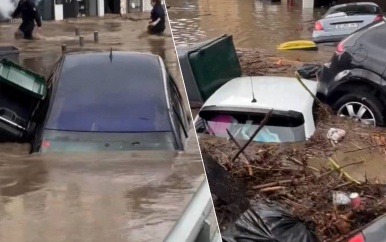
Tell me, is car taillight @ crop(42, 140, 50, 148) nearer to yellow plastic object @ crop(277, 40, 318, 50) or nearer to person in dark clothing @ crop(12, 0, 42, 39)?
person in dark clothing @ crop(12, 0, 42, 39)

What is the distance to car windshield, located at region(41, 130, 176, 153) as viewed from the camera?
68 centimetres

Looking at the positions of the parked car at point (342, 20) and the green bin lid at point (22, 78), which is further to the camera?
the green bin lid at point (22, 78)

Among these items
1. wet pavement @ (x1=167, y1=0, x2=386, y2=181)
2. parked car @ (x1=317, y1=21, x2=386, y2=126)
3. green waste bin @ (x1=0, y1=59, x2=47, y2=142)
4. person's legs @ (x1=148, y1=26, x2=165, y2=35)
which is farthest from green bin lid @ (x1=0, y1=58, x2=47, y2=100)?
parked car @ (x1=317, y1=21, x2=386, y2=126)

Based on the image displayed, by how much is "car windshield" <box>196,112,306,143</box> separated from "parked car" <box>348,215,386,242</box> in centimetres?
10

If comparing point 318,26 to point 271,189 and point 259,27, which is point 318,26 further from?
point 271,189

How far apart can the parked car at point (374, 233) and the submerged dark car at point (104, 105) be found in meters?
0.26

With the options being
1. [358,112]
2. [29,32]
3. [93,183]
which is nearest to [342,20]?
[358,112]

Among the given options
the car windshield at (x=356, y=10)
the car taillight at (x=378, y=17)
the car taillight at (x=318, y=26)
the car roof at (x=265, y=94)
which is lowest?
the car roof at (x=265, y=94)

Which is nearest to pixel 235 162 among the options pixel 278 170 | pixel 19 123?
pixel 278 170

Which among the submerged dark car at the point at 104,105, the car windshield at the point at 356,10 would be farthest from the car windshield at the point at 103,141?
the car windshield at the point at 356,10

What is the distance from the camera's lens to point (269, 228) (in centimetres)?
48

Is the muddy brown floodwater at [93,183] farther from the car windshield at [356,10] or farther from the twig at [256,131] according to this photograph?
the car windshield at [356,10]

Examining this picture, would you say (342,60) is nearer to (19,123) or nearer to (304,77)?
(304,77)

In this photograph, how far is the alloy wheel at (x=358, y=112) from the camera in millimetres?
541
